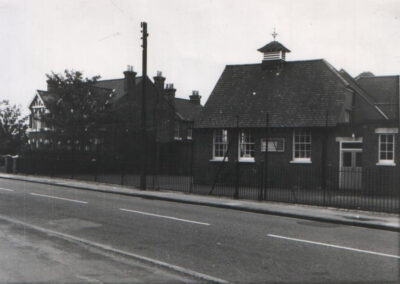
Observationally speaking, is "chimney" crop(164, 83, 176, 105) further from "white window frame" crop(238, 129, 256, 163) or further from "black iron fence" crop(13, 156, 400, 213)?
"white window frame" crop(238, 129, 256, 163)

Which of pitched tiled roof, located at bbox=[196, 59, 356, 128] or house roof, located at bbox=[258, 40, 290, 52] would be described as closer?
pitched tiled roof, located at bbox=[196, 59, 356, 128]

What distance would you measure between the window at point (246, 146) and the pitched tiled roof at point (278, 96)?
0.62 metres

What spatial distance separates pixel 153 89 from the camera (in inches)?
1980

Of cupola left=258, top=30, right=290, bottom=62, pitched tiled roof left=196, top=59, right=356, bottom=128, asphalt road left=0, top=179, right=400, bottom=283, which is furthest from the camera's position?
cupola left=258, top=30, right=290, bottom=62

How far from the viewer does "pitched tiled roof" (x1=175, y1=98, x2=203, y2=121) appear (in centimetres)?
5175

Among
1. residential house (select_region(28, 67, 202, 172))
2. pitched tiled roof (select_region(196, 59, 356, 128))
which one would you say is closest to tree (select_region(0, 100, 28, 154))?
residential house (select_region(28, 67, 202, 172))

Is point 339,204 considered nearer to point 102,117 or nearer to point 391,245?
point 391,245

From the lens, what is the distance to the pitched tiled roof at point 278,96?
2567cm

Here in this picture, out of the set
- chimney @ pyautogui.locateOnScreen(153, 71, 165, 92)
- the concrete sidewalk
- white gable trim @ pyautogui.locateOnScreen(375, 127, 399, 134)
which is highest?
chimney @ pyautogui.locateOnScreen(153, 71, 165, 92)

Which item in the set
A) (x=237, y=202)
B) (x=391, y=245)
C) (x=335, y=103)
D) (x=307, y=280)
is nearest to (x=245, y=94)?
(x=335, y=103)

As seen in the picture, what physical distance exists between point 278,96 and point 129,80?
76.4 ft

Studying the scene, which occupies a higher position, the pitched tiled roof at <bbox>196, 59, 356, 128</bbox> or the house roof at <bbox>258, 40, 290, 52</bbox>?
the house roof at <bbox>258, 40, 290, 52</bbox>

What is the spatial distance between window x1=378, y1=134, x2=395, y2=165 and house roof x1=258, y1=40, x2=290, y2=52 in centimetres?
954

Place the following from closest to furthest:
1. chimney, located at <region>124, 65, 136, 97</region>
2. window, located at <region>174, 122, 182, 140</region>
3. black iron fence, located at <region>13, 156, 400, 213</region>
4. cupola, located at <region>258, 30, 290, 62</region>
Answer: black iron fence, located at <region>13, 156, 400, 213</region> < cupola, located at <region>258, 30, 290, 62</region> < chimney, located at <region>124, 65, 136, 97</region> < window, located at <region>174, 122, 182, 140</region>
